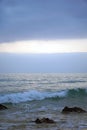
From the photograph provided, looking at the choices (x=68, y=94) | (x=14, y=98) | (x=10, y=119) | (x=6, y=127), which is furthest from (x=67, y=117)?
(x=68, y=94)

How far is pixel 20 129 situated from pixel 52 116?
3.71m

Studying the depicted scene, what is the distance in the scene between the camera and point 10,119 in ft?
48.4

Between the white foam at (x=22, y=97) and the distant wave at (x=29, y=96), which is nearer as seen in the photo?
the white foam at (x=22, y=97)

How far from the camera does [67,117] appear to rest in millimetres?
15375

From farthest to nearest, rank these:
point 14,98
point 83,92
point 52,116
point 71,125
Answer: point 83,92 < point 14,98 < point 52,116 < point 71,125

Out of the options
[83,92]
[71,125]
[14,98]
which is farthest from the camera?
[83,92]

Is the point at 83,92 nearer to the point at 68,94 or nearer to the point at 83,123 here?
the point at 68,94

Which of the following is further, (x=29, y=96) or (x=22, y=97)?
(x=29, y=96)

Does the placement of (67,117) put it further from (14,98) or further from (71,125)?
(14,98)

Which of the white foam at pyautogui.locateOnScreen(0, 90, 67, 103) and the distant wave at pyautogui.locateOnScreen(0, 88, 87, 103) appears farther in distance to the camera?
the distant wave at pyautogui.locateOnScreen(0, 88, 87, 103)

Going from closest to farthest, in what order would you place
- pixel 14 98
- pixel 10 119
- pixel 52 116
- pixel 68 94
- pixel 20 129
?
pixel 20 129 < pixel 10 119 < pixel 52 116 < pixel 14 98 < pixel 68 94

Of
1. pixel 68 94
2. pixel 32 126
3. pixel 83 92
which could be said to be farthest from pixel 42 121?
pixel 83 92

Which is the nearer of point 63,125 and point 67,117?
point 63,125

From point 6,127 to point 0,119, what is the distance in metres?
2.25
